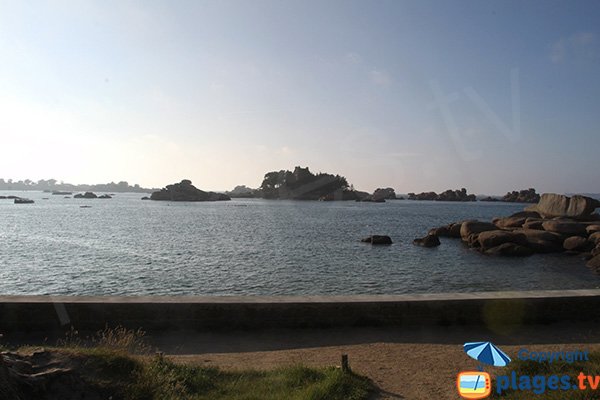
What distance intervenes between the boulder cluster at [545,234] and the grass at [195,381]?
29.5 m

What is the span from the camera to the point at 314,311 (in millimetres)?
9891

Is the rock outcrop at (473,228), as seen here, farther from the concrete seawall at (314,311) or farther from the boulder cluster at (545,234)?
the concrete seawall at (314,311)

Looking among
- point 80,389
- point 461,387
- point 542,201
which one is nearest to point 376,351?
point 461,387

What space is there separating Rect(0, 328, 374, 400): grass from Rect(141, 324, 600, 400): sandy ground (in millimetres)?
678

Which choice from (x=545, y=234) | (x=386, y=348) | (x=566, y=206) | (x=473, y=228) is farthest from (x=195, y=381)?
(x=566, y=206)

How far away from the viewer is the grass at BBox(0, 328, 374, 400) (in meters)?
5.47

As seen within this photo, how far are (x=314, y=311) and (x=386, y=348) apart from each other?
208 cm

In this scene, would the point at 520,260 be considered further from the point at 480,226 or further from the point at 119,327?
the point at 119,327

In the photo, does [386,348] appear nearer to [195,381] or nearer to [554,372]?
[554,372]

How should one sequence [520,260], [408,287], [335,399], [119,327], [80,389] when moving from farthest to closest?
1. [520,260]
2. [408,287]
3. [119,327]
4. [335,399]
5. [80,389]

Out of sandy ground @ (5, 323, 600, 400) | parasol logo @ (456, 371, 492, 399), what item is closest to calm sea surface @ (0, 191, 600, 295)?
sandy ground @ (5, 323, 600, 400)

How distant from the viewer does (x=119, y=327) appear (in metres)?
9.20

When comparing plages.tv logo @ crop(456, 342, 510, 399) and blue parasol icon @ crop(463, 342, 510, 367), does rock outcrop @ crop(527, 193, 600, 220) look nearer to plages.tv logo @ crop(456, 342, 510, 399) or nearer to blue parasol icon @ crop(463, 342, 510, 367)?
plages.tv logo @ crop(456, 342, 510, 399)

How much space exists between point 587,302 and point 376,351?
6063 millimetres
